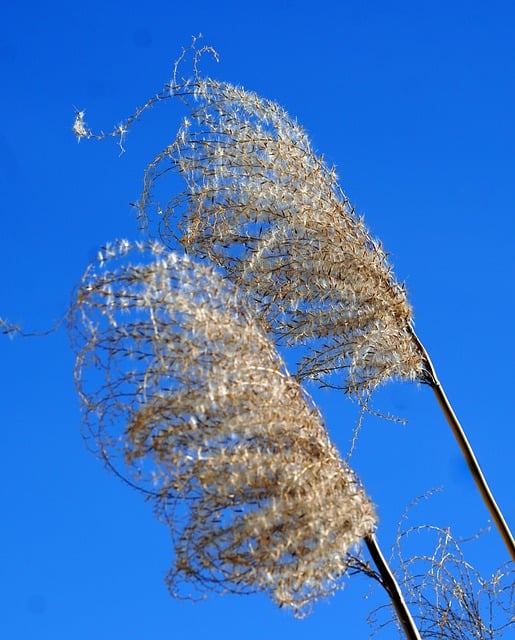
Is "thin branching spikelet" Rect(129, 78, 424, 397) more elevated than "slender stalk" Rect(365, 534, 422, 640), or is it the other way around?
"thin branching spikelet" Rect(129, 78, 424, 397)

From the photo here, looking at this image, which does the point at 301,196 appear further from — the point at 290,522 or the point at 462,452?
the point at 290,522

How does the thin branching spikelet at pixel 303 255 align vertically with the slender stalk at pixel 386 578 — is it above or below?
above

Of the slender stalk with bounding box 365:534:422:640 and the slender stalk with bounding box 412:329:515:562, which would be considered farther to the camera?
the slender stalk with bounding box 412:329:515:562

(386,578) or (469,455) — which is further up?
(469,455)

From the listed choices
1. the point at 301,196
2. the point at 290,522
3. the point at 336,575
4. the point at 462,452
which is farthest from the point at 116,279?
the point at 462,452

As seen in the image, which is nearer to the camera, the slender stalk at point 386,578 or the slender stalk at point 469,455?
the slender stalk at point 386,578

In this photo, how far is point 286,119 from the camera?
269 centimetres

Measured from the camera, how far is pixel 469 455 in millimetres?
2395

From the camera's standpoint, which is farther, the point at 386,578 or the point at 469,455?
the point at 469,455

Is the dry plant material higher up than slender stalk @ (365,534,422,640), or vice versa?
the dry plant material

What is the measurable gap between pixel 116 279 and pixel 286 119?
105cm

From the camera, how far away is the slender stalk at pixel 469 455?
7.58ft

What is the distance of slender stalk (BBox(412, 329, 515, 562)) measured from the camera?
2.31m

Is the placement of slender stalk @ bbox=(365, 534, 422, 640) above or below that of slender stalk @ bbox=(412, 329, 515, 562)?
below
